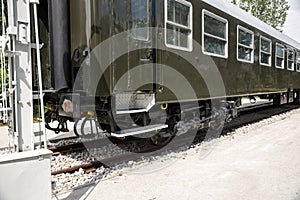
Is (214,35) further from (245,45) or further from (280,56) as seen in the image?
A: (280,56)

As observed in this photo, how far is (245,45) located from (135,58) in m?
4.60

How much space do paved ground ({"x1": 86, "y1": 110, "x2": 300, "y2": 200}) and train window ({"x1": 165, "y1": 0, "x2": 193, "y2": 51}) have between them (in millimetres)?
2024

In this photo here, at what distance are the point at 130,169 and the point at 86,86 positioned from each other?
4.90 feet

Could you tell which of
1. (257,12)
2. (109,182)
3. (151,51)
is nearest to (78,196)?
(109,182)

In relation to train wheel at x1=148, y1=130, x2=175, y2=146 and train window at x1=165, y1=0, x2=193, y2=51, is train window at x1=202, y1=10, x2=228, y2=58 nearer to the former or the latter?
train window at x1=165, y1=0, x2=193, y2=51

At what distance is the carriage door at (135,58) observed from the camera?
13.3ft

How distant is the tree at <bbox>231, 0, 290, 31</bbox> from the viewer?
95.2ft

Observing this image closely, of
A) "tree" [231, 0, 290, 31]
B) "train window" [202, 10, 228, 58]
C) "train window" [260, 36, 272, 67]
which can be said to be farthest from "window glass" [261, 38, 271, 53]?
"tree" [231, 0, 290, 31]

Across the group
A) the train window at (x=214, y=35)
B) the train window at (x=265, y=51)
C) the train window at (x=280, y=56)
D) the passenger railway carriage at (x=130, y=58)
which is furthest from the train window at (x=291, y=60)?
the passenger railway carriage at (x=130, y=58)

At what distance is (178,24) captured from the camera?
5.19 meters

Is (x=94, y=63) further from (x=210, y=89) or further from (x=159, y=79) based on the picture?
(x=210, y=89)

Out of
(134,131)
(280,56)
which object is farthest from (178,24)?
(280,56)

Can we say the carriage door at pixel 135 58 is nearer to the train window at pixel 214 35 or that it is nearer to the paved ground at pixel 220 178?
the paved ground at pixel 220 178

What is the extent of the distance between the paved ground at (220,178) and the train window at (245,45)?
9.00 ft
